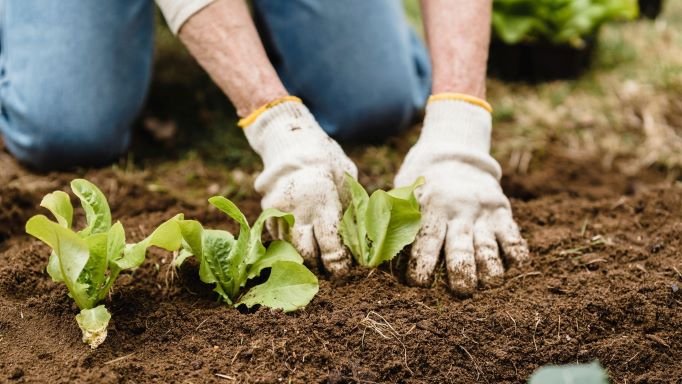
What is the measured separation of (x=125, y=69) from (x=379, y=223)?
1.33 meters

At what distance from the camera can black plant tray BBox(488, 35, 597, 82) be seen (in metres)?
3.42

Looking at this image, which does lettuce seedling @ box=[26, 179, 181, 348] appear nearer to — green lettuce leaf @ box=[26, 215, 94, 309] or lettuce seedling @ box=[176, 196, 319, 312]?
green lettuce leaf @ box=[26, 215, 94, 309]

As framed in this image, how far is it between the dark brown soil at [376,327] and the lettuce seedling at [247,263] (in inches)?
2.0

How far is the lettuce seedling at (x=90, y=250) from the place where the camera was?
145 cm

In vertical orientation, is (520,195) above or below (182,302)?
below

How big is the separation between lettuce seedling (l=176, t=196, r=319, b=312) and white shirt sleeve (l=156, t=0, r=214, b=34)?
654mm

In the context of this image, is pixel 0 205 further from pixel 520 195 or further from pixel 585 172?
pixel 585 172

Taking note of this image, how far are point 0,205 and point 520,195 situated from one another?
5.51 ft

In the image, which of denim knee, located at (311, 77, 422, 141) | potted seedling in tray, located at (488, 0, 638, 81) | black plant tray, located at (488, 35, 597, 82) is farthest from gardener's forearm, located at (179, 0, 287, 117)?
black plant tray, located at (488, 35, 597, 82)

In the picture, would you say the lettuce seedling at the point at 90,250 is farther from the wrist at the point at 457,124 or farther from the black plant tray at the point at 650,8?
A: the black plant tray at the point at 650,8

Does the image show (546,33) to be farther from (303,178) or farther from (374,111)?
(303,178)

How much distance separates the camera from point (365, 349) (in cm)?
154

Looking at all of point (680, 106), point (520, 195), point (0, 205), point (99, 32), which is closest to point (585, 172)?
point (520, 195)

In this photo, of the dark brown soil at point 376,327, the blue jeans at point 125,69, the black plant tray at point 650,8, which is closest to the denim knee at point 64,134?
the blue jeans at point 125,69
